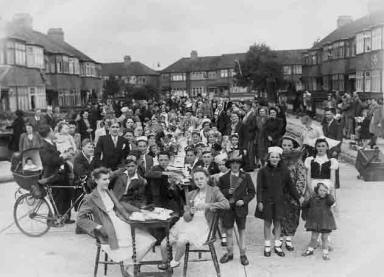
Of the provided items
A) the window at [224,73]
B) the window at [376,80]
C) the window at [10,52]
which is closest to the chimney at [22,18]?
the window at [10,52]

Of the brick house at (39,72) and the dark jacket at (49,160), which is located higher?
the brick house at (39,72)

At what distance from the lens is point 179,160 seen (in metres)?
8.57

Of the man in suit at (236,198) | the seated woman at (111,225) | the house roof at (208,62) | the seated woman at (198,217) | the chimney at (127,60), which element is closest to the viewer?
the seated woman at (111,225)

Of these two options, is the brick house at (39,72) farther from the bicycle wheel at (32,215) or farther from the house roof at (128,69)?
the house roof at (128,69)

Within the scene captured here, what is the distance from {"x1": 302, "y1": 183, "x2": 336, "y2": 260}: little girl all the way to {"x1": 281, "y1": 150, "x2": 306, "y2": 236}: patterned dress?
0.96ft

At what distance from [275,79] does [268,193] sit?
163 feet

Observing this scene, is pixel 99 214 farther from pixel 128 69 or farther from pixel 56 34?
pixel 128 69

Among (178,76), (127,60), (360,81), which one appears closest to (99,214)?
(360,81)

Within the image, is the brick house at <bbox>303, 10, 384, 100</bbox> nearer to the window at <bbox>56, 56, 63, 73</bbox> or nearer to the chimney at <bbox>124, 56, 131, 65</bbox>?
the window at <bbox>56, 56, 63, 73</bbox>

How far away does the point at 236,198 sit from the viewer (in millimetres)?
6133

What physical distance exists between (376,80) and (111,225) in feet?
96.5

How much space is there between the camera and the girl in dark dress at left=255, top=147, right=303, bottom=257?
6.28 metres

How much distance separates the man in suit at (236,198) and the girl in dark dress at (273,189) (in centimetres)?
23

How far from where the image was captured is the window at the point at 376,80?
30625 millimetres
